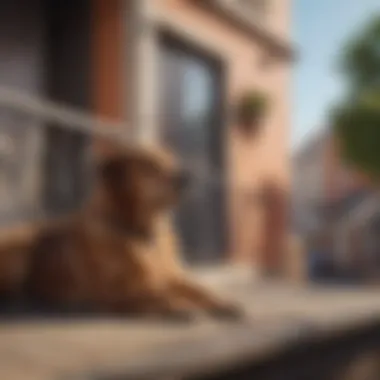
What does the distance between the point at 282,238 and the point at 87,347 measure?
2.16 meters

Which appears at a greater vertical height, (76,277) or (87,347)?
(76,277)

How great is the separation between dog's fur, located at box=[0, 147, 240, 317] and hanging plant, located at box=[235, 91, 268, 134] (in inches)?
56.6

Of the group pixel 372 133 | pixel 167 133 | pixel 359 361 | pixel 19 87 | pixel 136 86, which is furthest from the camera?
pixel 167 133

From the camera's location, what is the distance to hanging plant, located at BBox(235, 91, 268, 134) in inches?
114

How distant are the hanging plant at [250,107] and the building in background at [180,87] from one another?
40 millimetres

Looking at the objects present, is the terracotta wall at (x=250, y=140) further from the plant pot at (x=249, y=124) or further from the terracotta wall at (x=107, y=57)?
the terracotta wall at (x=107, y=57)

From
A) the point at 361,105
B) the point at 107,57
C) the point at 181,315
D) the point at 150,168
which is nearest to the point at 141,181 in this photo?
the point at 150,168

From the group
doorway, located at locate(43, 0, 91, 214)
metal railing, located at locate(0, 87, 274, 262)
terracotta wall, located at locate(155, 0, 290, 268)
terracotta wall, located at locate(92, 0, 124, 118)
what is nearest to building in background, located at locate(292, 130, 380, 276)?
terracotta wall, located at locate(155, 0, 290, 268)

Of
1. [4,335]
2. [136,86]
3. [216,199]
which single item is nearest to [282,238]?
[216,199]

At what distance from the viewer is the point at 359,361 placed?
1263 mm

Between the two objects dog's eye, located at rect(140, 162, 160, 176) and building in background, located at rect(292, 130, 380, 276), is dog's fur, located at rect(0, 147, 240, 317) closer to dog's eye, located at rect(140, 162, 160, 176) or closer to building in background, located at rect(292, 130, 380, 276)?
dog's eye, located at rect(140, 162, 160, 176)

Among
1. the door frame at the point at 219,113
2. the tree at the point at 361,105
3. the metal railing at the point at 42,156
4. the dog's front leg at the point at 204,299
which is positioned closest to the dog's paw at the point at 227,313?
the dog's front leg at the point at 204,299

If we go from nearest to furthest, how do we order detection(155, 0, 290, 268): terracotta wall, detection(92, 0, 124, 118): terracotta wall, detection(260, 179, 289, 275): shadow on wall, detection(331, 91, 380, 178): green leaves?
detection(331, 91, 380, 178): green leaves → detection(92, 0, 124, 118): terracotta wall → detection(155, 0, 290, 268): terracotta wall → detection(260, 179, 289, 275): shadow on wall

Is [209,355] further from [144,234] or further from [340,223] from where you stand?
Result: [340,223]
